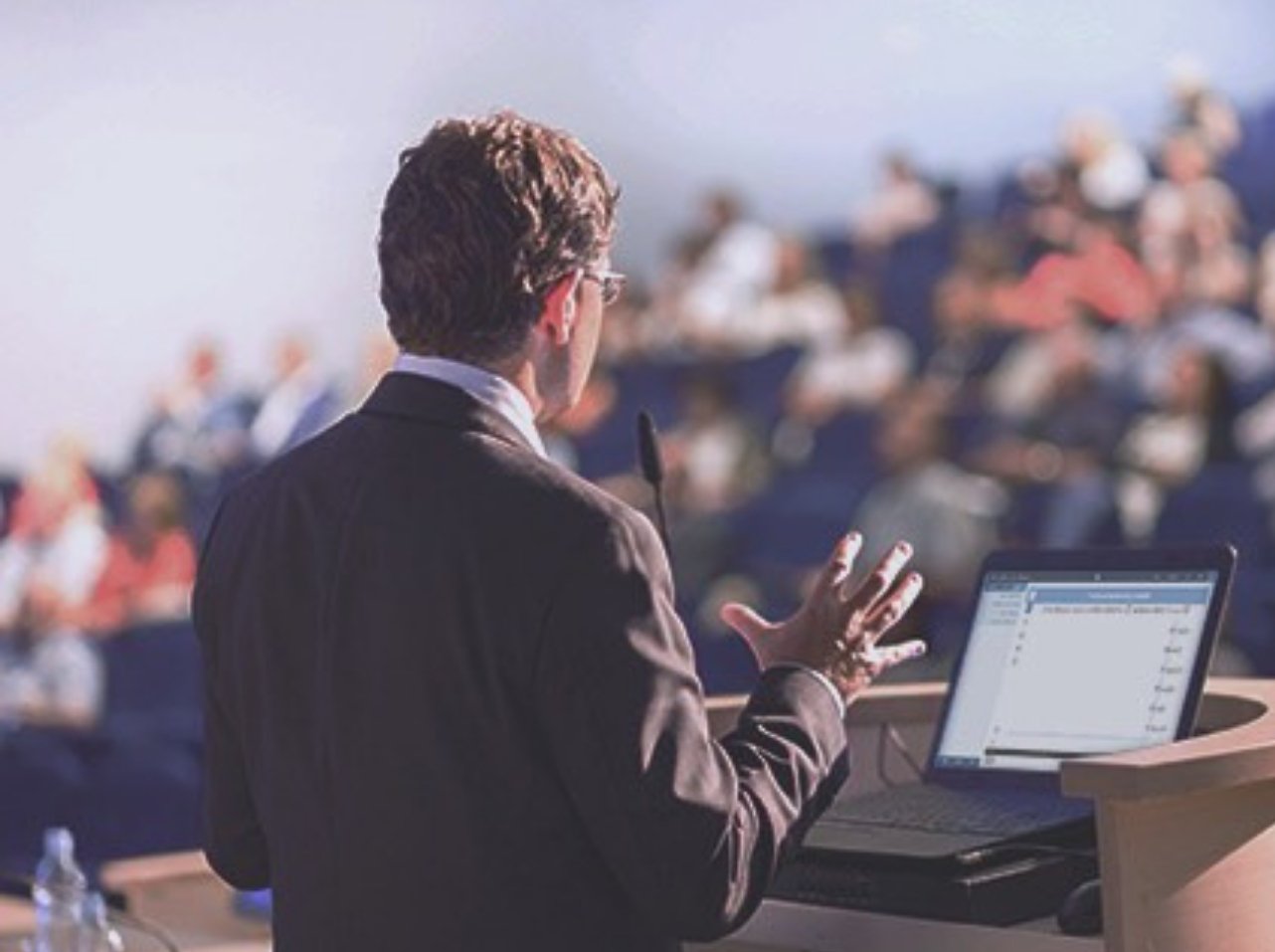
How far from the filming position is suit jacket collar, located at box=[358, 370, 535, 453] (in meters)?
1.50

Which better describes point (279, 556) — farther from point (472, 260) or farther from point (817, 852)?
point (817, 852)

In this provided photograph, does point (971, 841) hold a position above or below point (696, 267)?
above

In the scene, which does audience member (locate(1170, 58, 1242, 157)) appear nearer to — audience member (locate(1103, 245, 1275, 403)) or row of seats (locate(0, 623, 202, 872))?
audience member (locate(1103, 245, 1275, 403))

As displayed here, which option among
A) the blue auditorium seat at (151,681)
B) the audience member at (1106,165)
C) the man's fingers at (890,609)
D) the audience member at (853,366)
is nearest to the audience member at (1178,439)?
the audience member at (1106,165)

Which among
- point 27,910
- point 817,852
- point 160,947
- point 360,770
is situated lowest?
point 27,910

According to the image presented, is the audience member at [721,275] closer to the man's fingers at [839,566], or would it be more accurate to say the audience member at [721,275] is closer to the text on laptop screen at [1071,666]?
the text on laptop screen at [1071,666]

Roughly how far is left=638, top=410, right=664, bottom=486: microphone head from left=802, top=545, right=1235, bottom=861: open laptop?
26 centimetres

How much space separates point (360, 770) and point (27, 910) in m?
2.45

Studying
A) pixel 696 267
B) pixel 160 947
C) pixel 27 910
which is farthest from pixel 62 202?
pixel 160 947

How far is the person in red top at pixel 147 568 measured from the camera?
7.86 metres

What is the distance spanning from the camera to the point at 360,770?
1488 mm

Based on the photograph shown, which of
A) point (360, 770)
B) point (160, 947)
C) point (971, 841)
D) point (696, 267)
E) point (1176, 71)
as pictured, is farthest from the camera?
point (696, 267)

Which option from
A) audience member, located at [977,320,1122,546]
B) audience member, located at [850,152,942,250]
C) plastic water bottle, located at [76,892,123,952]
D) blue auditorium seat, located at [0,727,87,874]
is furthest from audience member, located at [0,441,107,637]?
plastic water bottle, located at [76,892,123,952]

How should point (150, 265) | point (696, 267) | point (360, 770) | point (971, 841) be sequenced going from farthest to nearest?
point (150, 265), point (696, 267), point (971, 841), point (360, 770)
